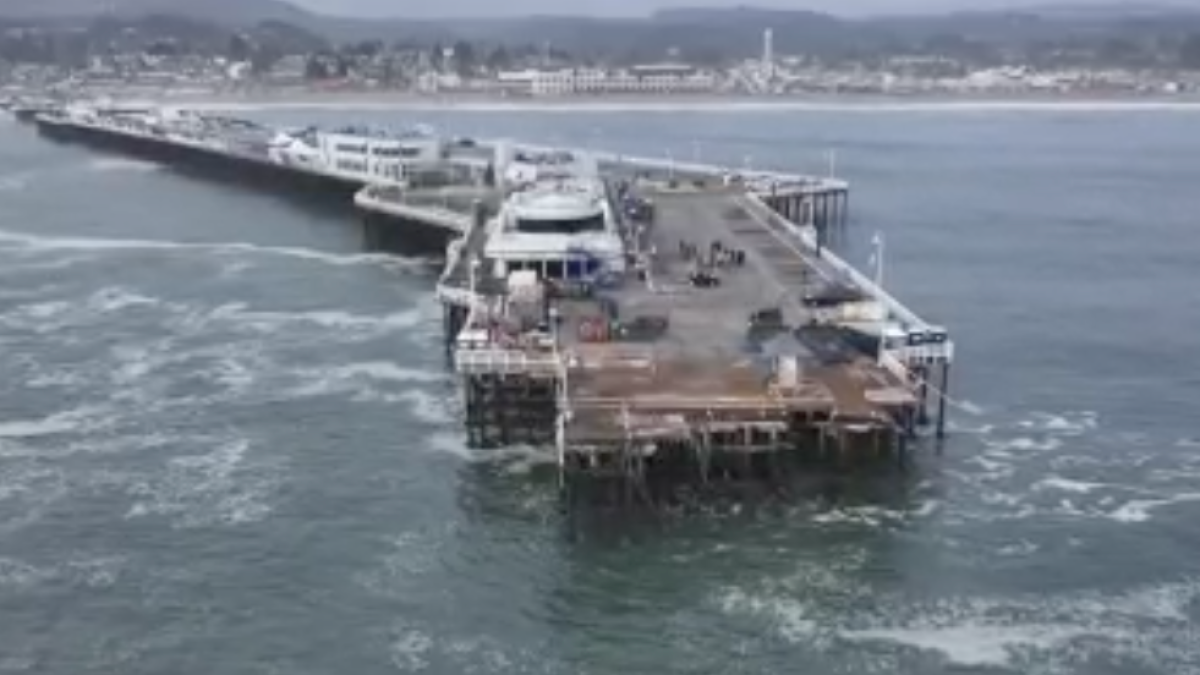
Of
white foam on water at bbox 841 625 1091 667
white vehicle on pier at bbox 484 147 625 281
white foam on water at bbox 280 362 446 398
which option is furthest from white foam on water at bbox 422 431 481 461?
white foam on water at bbox 841 625 1091 667

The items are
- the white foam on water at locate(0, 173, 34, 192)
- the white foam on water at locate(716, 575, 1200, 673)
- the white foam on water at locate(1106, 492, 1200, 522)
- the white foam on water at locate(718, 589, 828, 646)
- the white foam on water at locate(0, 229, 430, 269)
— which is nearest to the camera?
the white foam on water at locate(716, 575, 1200, 673)

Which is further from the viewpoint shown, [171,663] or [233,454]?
[233,454]

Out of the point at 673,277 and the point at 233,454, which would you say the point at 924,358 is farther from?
the point at 233,454

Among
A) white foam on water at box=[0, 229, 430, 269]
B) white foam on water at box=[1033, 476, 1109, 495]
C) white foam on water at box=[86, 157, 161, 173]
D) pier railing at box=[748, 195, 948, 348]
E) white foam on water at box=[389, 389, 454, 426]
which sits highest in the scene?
pier railing at box=[748, 195, 948, 348]

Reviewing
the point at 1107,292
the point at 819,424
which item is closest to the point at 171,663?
the point at 819,424

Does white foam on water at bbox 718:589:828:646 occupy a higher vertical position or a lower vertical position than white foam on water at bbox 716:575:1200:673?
higher

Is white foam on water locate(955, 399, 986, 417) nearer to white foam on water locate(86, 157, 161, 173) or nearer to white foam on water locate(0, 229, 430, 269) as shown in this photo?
white foam on water locate(0, 229, 430, 269)

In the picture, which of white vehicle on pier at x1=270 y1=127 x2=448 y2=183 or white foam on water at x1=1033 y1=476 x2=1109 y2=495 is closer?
white foam on water at x1=1033 y1=476 x2=1109 y2=495

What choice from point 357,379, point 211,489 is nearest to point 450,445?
point 211,489
